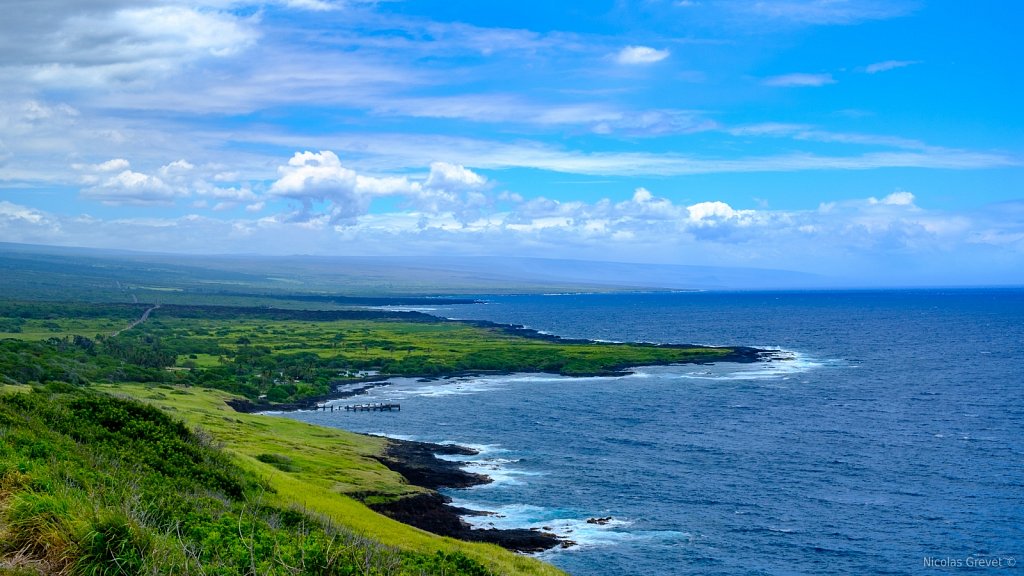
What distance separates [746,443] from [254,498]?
58.3 metres

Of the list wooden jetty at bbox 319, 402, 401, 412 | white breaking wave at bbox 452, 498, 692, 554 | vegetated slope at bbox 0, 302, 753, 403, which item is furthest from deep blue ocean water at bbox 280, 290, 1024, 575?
vegetated slope at bbox 0, 302, 753, 403

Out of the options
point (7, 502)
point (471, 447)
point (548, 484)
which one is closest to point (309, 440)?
point (471, 447)

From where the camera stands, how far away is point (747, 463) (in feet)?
247

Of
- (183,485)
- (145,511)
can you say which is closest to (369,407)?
(183,485)

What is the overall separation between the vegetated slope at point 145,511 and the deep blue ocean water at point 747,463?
16138 millimetres

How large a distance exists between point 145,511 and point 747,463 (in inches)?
2508

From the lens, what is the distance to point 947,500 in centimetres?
6206

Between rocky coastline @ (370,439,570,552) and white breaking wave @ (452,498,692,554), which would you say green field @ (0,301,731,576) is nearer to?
rocky coastline @ (370,439,570,552)

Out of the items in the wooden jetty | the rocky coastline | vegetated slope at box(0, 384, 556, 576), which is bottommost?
the wooden jetty

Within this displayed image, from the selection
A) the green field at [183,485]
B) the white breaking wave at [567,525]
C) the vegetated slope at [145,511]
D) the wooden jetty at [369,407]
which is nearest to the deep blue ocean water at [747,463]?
the white breaking wave at [567,525]

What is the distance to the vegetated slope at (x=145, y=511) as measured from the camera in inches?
656

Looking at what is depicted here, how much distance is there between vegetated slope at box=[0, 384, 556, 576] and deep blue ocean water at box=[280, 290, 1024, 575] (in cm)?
1614

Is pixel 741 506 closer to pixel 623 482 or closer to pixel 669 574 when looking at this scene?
pixel 623 482

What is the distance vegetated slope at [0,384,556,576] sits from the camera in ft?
54.6
